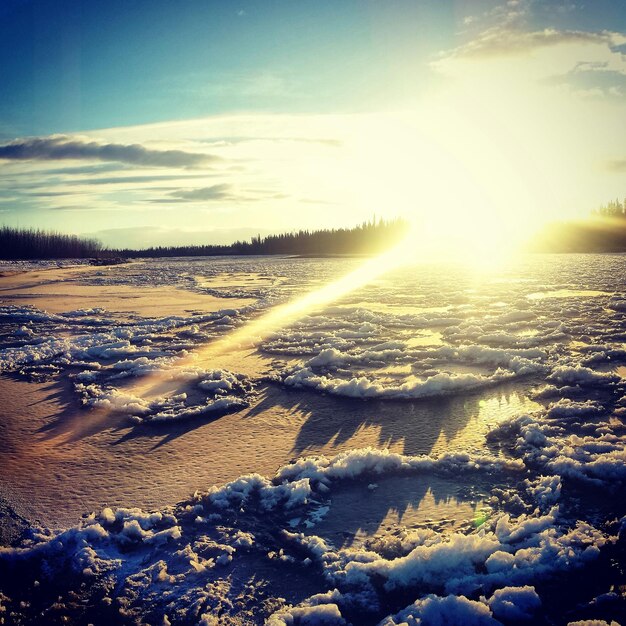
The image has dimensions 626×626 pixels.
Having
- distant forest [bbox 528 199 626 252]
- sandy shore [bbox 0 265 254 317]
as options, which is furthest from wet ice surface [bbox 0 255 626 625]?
distant forest [bbox 528 199 626 252]

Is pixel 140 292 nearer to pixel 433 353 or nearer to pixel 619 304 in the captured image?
pixel 433 353

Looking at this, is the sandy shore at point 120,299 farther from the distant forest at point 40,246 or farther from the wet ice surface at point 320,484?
the distant forest at point 40,246

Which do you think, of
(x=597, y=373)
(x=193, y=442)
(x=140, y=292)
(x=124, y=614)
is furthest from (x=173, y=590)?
(x=140, y=292)

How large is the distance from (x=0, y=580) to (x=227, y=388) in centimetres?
363

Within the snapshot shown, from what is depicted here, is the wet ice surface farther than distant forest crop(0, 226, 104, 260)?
No

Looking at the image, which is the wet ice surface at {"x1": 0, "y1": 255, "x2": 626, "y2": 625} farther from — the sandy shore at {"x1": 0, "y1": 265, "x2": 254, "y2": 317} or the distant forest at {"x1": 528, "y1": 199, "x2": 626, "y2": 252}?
the distant forest at {"x1": 528, "y1": 199, "x2": 626, "y2": 252}

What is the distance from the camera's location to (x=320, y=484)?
12.9 ft

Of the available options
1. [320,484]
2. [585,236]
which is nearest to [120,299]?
[320,484]

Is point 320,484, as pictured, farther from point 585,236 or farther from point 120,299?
point 585,236

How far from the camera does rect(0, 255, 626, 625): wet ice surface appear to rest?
9.25ft

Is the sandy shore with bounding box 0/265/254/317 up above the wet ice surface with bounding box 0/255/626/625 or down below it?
above

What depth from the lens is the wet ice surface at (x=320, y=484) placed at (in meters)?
2.82

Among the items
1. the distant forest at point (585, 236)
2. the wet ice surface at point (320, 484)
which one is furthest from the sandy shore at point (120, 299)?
the distant forest at point (585, 236)

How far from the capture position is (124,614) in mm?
2727
